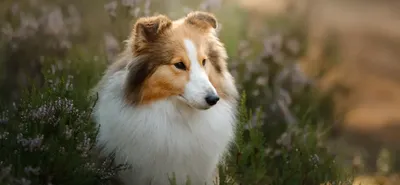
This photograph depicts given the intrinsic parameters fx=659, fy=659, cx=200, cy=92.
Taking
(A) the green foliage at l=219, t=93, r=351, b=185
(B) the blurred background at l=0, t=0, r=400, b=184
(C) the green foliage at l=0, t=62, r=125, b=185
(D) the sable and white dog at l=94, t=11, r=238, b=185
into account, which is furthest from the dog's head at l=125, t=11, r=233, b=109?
(B) the blurred background at l=0, t=0, r=400, b=184

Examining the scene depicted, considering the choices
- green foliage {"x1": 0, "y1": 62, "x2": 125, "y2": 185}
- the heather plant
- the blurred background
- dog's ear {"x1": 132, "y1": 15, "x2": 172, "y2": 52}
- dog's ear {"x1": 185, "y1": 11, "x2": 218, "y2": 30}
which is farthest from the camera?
the blurred background

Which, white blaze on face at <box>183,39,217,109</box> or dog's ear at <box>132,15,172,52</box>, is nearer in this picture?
white blaze on face at <box>183,39,217,109</box>

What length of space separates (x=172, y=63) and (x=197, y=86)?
219mm

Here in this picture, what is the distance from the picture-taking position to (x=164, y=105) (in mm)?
3818

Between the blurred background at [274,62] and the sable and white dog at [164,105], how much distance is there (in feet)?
2.86

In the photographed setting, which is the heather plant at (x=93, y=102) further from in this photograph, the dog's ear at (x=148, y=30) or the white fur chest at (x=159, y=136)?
the dog's ear at (x=148, y=30)

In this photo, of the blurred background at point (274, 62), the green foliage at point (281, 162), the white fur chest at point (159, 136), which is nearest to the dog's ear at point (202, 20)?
the white fur chest at point (159, 136)

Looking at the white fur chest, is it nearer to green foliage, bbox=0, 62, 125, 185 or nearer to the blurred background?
green foliage, bbox=0, 62, 125, 185

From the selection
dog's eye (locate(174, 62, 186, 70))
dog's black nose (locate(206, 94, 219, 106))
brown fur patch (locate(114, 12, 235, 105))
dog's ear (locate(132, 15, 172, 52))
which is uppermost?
dog's ear (locate(132, 15, 172, 52))

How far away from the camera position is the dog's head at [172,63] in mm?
3670

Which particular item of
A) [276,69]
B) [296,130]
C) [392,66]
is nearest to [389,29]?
[392,66]

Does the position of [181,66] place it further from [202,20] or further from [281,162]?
[281,162]

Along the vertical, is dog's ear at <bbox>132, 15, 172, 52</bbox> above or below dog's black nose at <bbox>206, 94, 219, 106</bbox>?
above

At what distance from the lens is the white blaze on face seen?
362cm
